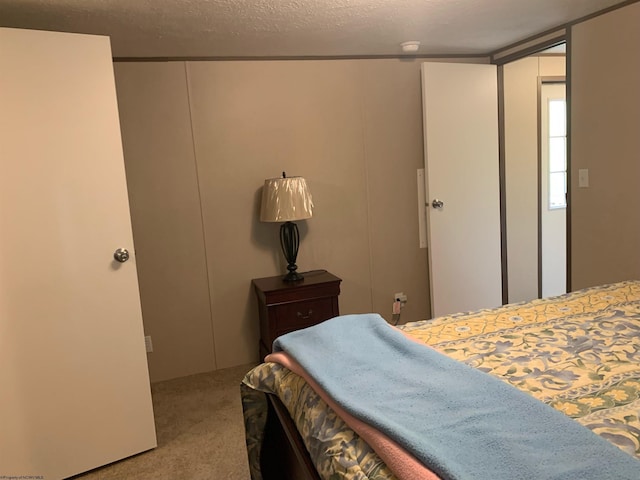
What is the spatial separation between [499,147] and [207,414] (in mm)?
Answer: 2758

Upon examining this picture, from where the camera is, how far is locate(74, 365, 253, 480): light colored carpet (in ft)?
7.40

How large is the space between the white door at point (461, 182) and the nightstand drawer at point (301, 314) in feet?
2.90

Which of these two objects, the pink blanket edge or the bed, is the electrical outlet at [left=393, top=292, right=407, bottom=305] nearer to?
the bed

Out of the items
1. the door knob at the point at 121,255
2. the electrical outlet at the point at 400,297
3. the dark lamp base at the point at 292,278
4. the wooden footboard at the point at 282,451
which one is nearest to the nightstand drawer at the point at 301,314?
the dark lamp base at the point at 292,278

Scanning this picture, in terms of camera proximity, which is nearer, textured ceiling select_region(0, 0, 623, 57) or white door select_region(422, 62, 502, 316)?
textured ceiling select_region(0, 0, 623, 57)

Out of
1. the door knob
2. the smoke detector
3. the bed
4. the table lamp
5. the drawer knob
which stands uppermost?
the smoke detector

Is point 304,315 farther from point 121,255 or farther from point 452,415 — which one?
point 452,415

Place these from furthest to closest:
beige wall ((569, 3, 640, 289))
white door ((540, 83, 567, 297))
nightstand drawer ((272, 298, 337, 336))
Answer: white door ((540, 83, 567, 297)) → nightstand drawer ((272, 298, 337, 336)) → beige wall ((569, 3, 640, 289))

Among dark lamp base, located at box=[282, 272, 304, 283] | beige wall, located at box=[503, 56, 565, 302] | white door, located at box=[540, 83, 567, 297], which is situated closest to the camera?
dark lamp base, located at box=[282, 272, 304, 283]

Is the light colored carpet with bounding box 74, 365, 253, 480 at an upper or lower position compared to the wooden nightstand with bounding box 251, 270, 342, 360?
lower

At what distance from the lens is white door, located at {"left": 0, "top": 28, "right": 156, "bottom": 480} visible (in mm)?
2021

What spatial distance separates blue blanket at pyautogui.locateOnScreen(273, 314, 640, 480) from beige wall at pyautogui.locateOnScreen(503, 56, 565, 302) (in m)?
2.72

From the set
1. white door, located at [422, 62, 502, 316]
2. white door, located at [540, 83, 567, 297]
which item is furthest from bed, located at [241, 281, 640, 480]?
white door, located at [540, 83, 567, 297]

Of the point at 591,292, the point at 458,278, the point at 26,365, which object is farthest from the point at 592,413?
the point at 458,278
